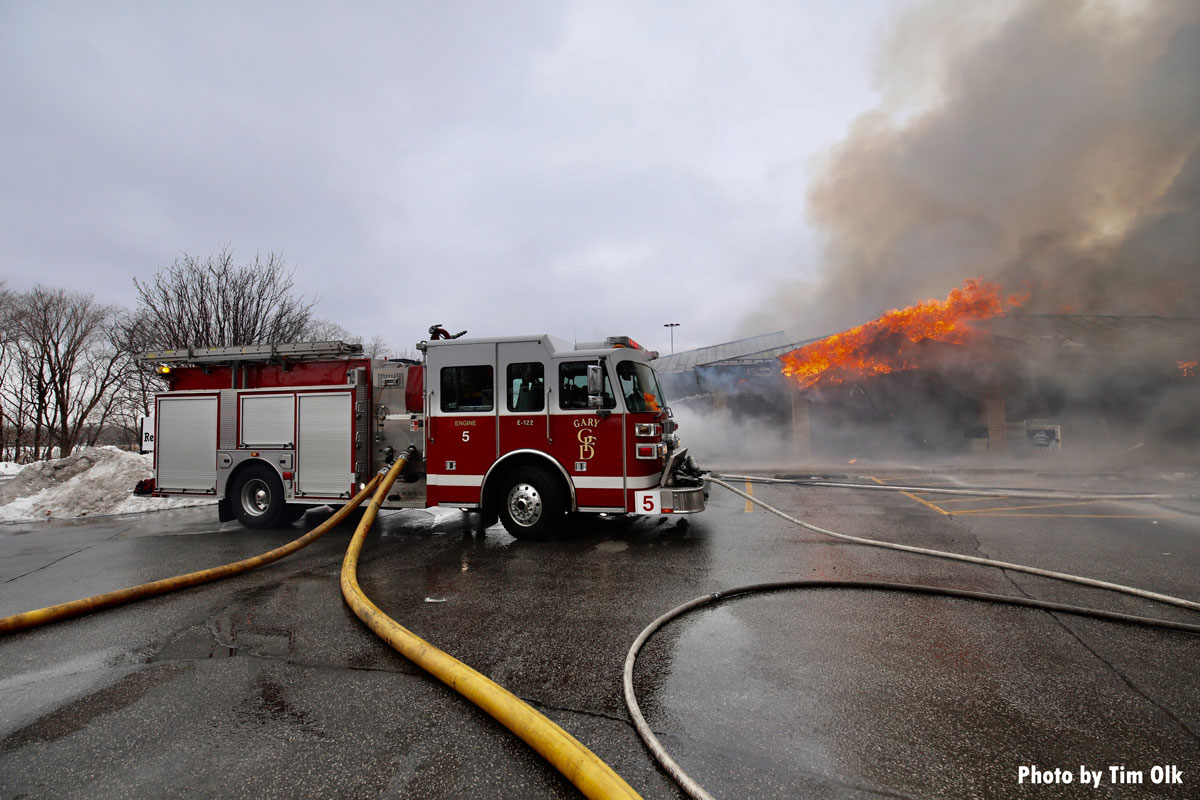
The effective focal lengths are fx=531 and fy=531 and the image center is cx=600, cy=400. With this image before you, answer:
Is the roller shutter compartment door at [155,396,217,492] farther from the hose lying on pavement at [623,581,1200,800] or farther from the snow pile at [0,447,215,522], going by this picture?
the hose lying on pavement at [623,581,1200,800]

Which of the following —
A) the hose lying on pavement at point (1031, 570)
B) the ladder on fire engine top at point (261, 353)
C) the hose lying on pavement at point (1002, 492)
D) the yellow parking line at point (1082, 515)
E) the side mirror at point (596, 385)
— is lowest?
the yellow parking line at point (1082, 515)

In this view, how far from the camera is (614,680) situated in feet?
10.3

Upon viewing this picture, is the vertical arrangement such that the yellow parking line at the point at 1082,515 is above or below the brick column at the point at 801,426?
below

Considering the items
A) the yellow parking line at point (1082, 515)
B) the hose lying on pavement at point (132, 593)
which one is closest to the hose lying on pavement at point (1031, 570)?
the yellow parking line at point (1082, 515)

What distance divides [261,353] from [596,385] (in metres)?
5.35

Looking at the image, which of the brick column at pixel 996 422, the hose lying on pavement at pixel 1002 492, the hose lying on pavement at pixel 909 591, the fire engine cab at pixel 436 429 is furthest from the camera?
the brick column at pixel 996 422

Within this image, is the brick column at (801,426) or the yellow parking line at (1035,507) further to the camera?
the brick column at (801,426)

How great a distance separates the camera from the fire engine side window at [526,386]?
6875 mm

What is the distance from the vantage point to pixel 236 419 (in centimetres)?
816

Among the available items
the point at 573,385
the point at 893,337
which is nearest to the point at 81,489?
the point at 573,385

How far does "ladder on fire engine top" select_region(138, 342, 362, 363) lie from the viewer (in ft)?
25.6

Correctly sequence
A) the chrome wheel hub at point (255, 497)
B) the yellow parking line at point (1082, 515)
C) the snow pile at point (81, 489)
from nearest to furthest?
1. the yellow parking line at point (1082, 515)
2. the chrome wheel hub at point (255, 497)
3. the snow pile at point (81, 489)

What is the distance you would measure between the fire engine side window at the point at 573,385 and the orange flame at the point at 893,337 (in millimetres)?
15980

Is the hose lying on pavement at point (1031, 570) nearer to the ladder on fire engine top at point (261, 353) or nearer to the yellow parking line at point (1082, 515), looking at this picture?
the yellow parking line at point (1082, 515)
